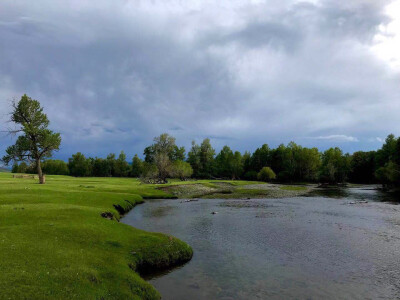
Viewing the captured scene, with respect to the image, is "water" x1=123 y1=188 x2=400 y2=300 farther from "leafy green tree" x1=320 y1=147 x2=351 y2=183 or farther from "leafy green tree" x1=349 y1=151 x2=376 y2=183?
"leafy green tree" x1=349 y1=151 x2=376 y2=183

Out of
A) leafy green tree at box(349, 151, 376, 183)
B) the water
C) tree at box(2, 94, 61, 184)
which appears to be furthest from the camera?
leafy green tree at box(349, 151, 376, 183)

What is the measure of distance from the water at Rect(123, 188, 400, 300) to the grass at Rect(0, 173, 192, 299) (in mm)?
2588

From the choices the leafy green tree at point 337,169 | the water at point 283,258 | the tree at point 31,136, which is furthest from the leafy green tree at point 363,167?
the tree at point 31,136

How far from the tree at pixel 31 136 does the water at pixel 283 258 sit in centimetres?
4227

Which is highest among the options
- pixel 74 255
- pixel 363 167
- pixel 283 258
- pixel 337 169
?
pixel 363 167

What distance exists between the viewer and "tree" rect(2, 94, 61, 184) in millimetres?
72231

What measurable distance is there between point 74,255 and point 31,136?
6578 cm

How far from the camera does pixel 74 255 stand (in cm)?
2011

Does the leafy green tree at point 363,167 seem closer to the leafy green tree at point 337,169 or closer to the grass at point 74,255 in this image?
the leafy green tree at point 337,169

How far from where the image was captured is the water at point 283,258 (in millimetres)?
20234

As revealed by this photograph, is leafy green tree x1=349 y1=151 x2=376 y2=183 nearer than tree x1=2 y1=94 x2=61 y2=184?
No

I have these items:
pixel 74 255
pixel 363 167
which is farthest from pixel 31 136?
pixel 363 167

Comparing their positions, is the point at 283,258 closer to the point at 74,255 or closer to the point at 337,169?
the point at 74,255

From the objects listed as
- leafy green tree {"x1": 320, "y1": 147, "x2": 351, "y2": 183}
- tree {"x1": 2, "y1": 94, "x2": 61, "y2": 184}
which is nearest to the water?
tree {"x1": 2, "y1": 94, "x2": 61, "y2": 184}
